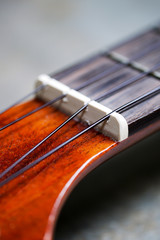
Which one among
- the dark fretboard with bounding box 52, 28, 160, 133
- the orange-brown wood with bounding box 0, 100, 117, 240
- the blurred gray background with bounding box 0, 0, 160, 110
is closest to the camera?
the orange-brown wood with bounding box 0, 100, 117, 240

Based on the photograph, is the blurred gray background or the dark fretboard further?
the blurred gray background

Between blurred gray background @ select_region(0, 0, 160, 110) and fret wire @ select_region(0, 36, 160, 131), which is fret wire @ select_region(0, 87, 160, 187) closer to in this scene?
fret wire @ select_region(0, 36, 160, 131)

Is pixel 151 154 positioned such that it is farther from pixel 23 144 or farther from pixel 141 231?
pixel 23 144

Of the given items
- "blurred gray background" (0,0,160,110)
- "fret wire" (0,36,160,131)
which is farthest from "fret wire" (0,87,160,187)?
"blurred gray background" (0,0,160,110)

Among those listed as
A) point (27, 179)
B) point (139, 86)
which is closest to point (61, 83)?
point (139, 86)

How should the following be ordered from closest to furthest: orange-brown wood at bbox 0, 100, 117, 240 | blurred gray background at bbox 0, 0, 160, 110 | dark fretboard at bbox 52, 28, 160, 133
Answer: orange-brown wood at bbox 0, 100, 117, 240 → dark fretboard at bbox 52, 28, 160, 133 → blurred gray background at bbox 0, 0, 160, 110

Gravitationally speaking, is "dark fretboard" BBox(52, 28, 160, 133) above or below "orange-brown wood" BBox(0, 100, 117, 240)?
above

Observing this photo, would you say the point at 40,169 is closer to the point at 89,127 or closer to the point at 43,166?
the point at 43,166

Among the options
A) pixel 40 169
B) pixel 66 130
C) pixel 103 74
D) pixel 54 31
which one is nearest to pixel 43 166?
pixel 40 169

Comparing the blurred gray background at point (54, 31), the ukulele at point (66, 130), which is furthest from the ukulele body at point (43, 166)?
the blurred gray background at point (54, 31)
